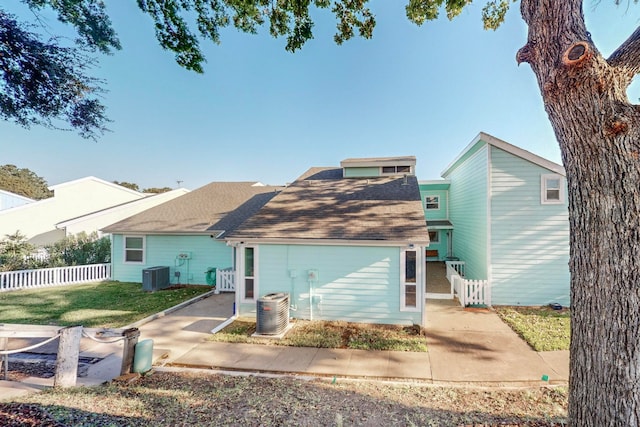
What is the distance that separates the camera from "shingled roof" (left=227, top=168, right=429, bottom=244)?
27.7ft

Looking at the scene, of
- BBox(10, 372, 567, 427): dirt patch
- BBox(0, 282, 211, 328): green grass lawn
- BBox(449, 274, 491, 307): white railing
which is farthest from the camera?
BBox(449, 274, 491, 307): white railing

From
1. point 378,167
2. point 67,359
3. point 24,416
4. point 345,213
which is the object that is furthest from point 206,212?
point 24,416

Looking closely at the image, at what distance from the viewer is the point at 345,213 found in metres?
9.77

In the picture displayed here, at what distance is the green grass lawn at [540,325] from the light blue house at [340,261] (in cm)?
254

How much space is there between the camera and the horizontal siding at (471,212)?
10.5 m

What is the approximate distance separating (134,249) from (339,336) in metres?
11.5

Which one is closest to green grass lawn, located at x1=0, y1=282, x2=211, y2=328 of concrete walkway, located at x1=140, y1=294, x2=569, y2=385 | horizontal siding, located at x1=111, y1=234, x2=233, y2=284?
horizontal siding, located at x1=111, y1=234, x2=233, y2=284

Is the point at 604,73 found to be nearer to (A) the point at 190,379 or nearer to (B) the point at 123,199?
(A) the point at 190,379

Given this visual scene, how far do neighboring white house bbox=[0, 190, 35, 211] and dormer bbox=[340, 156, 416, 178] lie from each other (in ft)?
67.6

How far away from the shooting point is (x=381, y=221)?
8.98 m

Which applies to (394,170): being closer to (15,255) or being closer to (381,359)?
(381,359)

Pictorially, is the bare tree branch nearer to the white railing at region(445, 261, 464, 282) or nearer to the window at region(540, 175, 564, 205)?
the window at region(540, 175, 564, 205)

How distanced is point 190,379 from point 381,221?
632cm

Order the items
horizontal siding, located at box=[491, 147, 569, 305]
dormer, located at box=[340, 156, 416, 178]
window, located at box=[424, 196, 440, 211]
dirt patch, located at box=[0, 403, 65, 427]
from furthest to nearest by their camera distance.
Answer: window, located at box=[424, 196, 440, 211]
dormer, located at box=[340, 156, 416, 178]
horizontal siding, located at box=[491, 147, 569, 305]
dirt patch, located at box=[0, 403, 65, 427]
